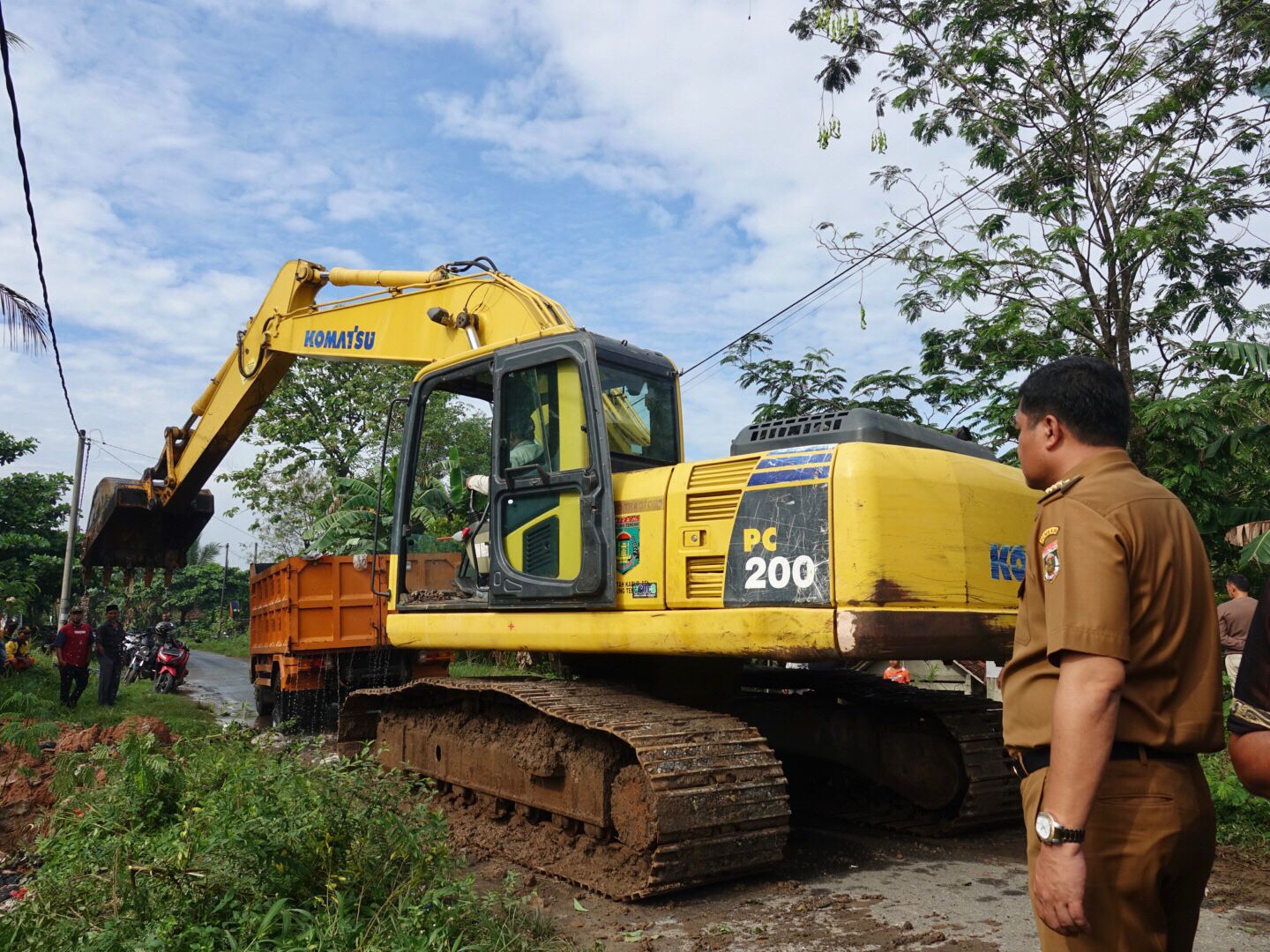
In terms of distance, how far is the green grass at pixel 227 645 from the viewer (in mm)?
36656

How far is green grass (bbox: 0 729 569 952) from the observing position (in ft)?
11.4

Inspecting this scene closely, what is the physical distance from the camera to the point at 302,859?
13.1ft

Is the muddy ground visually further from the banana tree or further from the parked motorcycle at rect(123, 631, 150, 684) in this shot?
the parked motorcycle at rect(123, 631, 150, 684)

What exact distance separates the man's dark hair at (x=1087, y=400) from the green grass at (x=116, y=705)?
8.57 m

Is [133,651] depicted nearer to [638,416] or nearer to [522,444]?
[522,444]

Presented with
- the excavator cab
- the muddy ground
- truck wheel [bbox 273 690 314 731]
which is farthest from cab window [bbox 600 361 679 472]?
truck wheel [bbox 273 690 314 731]

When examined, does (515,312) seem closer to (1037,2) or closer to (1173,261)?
(1173,261)

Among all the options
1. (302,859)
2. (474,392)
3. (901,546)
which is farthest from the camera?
(474,392)

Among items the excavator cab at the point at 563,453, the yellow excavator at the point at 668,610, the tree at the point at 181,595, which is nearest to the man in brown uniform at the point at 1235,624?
the yellow excavator at the point at 668,610

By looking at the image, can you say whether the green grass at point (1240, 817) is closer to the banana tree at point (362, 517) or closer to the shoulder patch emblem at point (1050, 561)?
the shoulder patch emblem at point (1050, 561)

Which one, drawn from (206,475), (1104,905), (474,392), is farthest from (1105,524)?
(206,475)

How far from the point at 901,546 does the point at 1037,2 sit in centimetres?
1013

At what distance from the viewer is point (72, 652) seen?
1372cm

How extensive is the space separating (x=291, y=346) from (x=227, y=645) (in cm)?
3504
